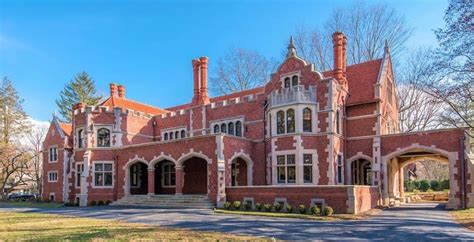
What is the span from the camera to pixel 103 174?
28734 millimetres

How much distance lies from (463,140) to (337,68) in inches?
320

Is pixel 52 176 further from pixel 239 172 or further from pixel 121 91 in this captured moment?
pixel 239 172

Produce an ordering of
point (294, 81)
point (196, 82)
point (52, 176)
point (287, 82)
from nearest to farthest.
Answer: point (294, 81), point (287, 82), point (196, 82), point (52, 176)

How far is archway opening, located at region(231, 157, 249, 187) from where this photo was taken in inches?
1016

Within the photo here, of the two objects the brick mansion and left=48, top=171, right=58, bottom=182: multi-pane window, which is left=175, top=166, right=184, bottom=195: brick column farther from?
left=48, top=171, right=58, bottom=182: multi-pane window

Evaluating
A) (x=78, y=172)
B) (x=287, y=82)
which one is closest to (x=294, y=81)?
(x=287, y=82)

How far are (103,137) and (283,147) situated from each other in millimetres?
13584

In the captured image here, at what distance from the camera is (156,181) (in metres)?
29.9

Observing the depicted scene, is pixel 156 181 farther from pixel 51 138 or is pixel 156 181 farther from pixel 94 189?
pixel 51 138

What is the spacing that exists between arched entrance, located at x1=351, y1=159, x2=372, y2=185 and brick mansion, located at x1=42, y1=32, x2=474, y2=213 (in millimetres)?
64

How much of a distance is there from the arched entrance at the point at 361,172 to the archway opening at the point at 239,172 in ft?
21.5

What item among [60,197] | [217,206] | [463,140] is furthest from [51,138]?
[463,140]

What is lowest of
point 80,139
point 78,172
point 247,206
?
point 247,206

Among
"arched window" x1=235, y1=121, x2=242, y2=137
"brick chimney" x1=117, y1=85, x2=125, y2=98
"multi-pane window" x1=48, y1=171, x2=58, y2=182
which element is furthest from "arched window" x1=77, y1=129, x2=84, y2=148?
"arched window" x1=235, y1=121, x2=242, y2=137
